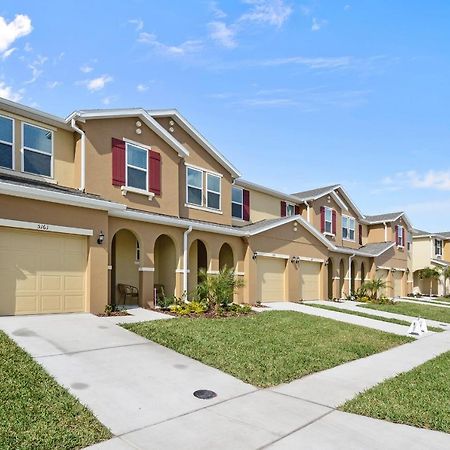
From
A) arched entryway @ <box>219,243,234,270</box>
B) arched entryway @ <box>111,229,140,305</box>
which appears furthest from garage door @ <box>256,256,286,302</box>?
arched entryway @ <box>111,229,140,305</box>

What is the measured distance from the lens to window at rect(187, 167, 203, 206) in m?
17.6

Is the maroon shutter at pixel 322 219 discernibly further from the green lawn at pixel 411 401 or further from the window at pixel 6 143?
the window at pixel 6 143

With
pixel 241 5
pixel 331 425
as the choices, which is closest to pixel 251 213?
pixel 241 5

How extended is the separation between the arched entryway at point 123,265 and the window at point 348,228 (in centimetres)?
1788

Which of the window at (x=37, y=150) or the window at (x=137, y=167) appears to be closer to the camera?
the window at (x=37, y=150)

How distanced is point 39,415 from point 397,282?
32.8 meters

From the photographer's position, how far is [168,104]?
17.6 meters

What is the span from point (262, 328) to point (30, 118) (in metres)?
9.66

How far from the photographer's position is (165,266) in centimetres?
1641

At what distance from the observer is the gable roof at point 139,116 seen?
13539mm

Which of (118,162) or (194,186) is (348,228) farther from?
(118,162)

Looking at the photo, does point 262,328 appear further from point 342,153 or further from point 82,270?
point 342,153

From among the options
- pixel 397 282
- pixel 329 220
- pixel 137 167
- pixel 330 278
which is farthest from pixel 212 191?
pixel 397 282

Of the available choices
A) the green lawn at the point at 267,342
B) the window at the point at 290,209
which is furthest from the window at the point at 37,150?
the window at the point at 290,209
